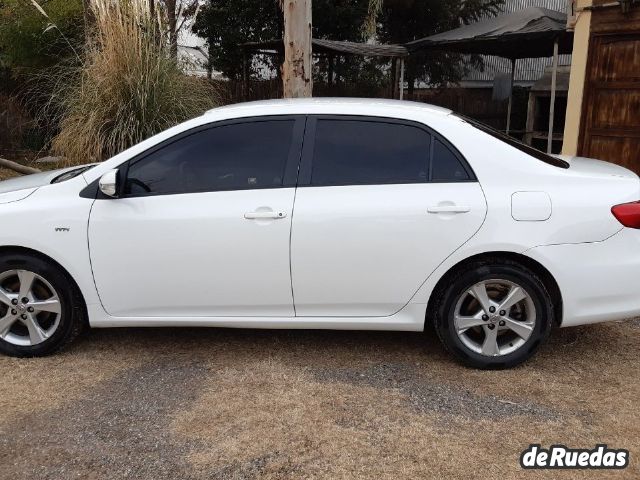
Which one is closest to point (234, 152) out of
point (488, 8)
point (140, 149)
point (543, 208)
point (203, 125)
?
point (203, 125)

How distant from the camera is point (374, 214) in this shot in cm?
359

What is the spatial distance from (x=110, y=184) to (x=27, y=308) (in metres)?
0.96

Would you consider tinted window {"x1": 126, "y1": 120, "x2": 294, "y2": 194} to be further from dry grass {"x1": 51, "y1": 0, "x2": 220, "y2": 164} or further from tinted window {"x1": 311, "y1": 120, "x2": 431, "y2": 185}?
dry grass {"x1": 51, "y1": 0, "x2": 220, "y2": 164}

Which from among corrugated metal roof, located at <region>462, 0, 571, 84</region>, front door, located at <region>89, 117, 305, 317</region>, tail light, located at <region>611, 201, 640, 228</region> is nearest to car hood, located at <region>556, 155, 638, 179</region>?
tail light, located at <region>611, 201, 640, 228</region>

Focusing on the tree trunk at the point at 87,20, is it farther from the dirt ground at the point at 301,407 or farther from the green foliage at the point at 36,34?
the dirt ground at the point at 301,407

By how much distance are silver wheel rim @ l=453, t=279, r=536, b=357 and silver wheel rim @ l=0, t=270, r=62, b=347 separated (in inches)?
97.2

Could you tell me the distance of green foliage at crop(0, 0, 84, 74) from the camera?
455 inches

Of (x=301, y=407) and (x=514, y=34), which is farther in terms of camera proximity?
(x=514, y=34)

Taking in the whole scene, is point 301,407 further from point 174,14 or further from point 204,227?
point 174,14

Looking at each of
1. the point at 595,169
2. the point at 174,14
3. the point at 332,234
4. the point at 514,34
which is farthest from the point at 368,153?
the point at 174,14

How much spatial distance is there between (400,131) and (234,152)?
1.01 metres

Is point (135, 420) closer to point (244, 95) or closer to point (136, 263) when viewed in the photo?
point (136, 263)

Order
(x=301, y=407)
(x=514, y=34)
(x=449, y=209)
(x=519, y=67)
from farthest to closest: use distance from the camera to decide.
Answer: (x=519, y=67) → (x=514, y=34) → (x=449, y=209) → (x=301, y=407)

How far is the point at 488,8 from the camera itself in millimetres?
17609
